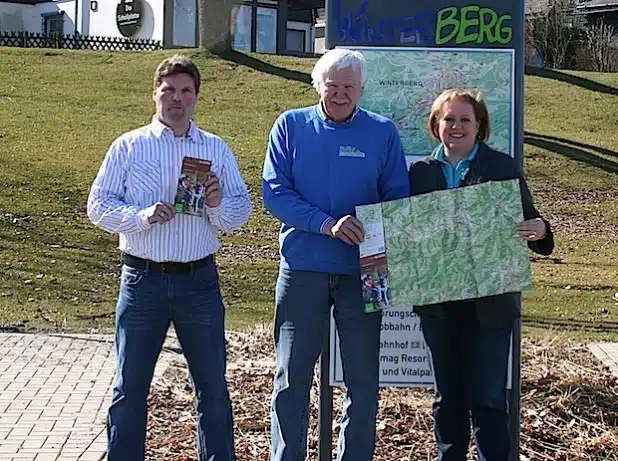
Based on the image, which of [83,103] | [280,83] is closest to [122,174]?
[83,103]

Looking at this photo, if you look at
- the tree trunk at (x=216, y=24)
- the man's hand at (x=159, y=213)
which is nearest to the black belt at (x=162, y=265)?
the man's hand at (x=159, y=213)

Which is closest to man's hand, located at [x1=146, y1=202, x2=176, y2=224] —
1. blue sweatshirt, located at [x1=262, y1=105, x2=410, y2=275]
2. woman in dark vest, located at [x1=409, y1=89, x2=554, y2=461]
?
blue sweatshirt, located at [x1=262, y1=105, x2=410, y2=275]

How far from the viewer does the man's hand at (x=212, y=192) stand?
4418 millimetres

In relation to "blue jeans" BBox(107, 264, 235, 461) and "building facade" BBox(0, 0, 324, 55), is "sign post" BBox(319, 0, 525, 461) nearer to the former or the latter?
"blue jeans" BBox(107, 264, 235, 461)

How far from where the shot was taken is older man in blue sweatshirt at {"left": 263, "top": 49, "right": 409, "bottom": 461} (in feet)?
14.8

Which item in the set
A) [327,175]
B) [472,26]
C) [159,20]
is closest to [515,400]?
[327,175]

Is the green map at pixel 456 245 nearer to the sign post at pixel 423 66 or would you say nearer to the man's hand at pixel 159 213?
the sign post at pixel 423 66

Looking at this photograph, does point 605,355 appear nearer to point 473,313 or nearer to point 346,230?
point 473,313

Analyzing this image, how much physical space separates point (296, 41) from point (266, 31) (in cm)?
357

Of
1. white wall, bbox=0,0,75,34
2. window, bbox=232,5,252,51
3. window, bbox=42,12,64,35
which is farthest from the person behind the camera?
window, bbox=42,12,64,35

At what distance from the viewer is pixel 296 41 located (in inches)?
1601

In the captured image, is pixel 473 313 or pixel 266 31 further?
pixel 266 31

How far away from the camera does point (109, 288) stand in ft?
38.0

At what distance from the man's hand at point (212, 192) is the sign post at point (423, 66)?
107 centimetres
